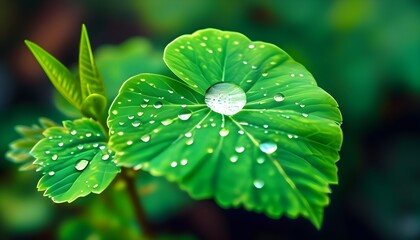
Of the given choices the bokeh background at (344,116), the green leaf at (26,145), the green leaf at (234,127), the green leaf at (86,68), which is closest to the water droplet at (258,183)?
the green leaf at (234,127)

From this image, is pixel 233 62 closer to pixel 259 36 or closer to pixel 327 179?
pixel 327 179

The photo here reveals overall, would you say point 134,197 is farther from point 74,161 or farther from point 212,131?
point 212,131

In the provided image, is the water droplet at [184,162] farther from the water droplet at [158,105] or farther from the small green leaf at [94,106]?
the small green leaf at [94,106]

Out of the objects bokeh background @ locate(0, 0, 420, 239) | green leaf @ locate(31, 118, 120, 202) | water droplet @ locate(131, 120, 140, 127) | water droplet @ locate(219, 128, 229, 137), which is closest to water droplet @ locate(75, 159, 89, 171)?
green leaf @ locate(31, 118, 120, 202)

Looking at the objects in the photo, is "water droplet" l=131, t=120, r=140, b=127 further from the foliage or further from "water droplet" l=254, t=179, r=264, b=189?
"water droplet" l=254, t=179, r=264, b=189

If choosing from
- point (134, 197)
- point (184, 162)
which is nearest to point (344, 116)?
point (134, 197)

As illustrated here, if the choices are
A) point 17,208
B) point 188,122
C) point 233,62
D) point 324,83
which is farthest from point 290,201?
point 17,208

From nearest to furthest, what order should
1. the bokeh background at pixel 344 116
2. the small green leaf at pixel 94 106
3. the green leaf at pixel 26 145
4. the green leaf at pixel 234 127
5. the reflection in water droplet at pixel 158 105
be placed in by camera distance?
the green leaf at pixel 234 127
the reflection in water droplet at pixel 158 105
the small green leaf at pixel 94 106
the green leaf at pixel 26 145
the bokeh background at pixel 344 116
